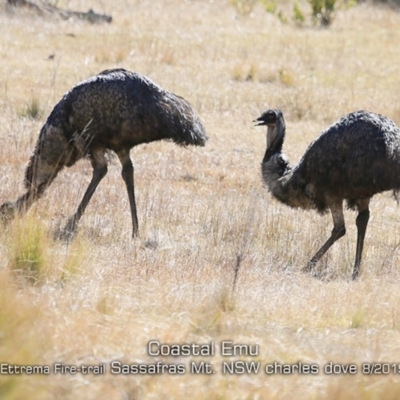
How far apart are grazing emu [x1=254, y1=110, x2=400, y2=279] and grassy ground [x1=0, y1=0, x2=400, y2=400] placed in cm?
43

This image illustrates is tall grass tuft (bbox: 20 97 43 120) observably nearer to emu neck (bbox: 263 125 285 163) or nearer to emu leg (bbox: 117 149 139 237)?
emu leg (bbox: 117 149 139 237)

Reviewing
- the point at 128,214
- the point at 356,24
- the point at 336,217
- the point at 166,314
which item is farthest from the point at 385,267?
the point at 356,24

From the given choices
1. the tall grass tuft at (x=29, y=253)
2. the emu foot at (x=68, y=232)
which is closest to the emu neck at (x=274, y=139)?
the emu foot at (x=68, y=232)

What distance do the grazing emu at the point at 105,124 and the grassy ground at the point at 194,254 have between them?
357mm

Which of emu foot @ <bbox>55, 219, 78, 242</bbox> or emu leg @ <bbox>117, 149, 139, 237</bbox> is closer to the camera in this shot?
emu foot @ <bbox>55, 219, 78, 242</bbox>

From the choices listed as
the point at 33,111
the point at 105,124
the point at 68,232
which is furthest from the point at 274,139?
the point at 33,111

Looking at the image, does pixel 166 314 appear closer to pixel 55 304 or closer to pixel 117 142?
pixel 55 304

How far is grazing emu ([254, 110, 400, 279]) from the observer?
29.9 feet

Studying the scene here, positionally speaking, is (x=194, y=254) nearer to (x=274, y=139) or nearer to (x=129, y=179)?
(x=129, y=179)

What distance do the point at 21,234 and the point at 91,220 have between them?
2.49m

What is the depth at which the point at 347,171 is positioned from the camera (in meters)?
9.20

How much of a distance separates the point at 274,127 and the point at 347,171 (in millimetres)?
1084

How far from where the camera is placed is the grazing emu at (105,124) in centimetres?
956

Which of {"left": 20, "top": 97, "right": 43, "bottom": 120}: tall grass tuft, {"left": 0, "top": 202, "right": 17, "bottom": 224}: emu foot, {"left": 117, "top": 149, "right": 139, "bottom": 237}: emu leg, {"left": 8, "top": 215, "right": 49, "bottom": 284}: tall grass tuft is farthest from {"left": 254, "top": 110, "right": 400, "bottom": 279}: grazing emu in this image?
{"left": 20, "top": 97, "right": 43, "bottom": 120}: tall grass tuft
